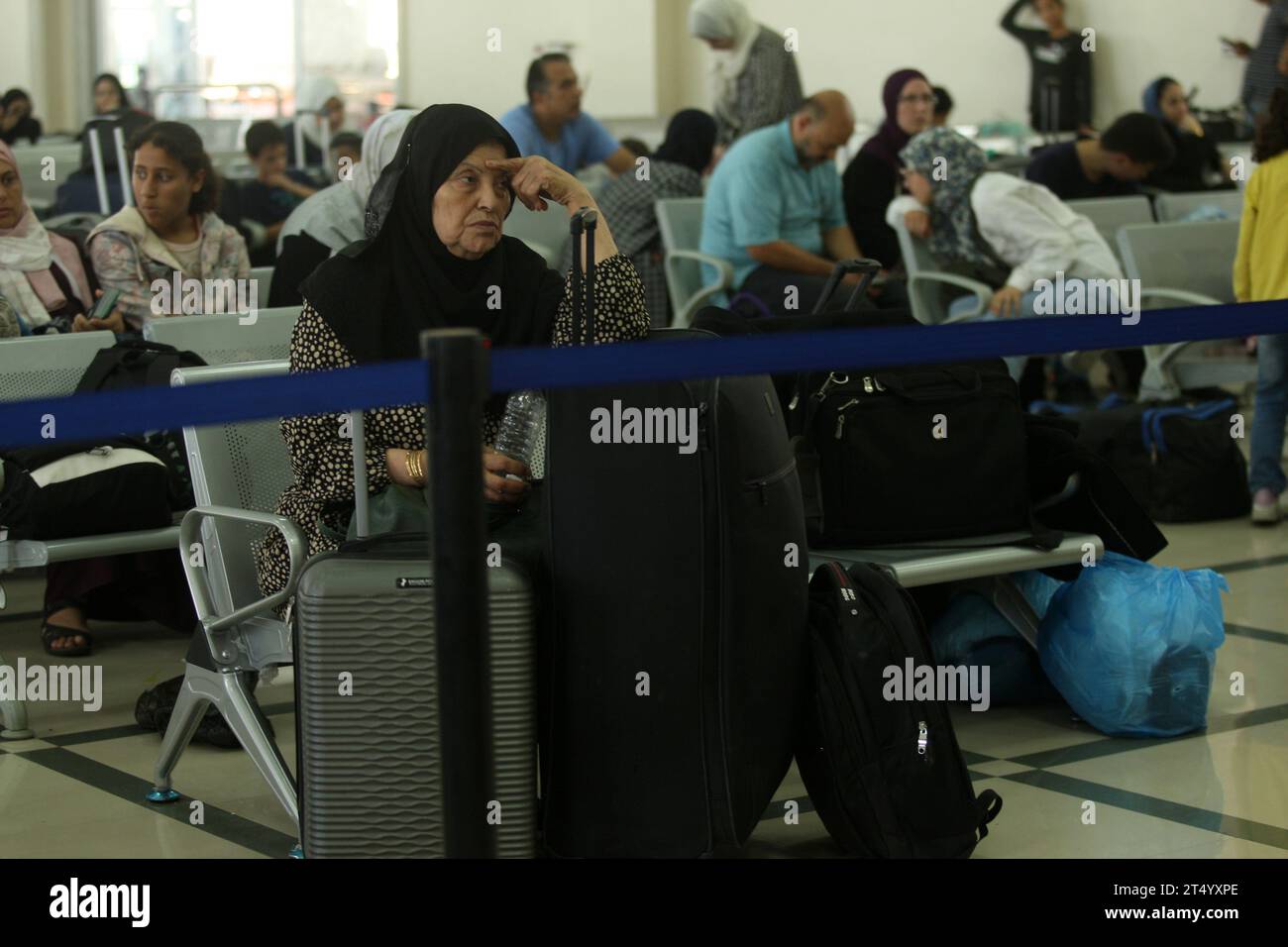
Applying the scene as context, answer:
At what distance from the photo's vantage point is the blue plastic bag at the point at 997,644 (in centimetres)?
340

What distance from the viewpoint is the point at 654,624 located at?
234 centimetres

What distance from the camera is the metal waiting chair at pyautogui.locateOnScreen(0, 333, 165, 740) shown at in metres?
3.52

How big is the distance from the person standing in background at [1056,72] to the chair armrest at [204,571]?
36.4ft

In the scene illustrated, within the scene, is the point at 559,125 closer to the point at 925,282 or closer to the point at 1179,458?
the point at 925,282

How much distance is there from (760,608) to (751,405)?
28cm

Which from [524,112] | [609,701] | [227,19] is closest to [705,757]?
[609,701]

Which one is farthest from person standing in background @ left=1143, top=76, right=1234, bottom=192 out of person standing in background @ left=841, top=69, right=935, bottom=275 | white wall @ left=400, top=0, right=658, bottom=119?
white wall @ left=400, top=0, right=658, bottom=119

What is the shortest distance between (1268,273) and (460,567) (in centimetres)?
397

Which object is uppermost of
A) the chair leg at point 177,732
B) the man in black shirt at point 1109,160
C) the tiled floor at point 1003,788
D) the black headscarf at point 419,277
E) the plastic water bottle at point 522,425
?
the man in black shirt at point 1109,160

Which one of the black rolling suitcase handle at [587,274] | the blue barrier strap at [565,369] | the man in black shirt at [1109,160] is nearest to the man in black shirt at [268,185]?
the man in black shirt at [1109,160]

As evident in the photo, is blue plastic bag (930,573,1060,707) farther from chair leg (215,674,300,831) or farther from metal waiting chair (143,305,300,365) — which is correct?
metal waiting chair (143,305,300,365)

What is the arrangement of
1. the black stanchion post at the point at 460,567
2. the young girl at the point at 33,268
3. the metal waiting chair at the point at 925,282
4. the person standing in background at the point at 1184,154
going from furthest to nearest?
the person standing in background at the point at 1184,154, the metal waiting chair at the point at 925,282, the young girl at the point at 33,268, the black stanchion post at the point at 460,567

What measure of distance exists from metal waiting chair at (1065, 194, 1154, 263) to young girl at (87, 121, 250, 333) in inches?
125

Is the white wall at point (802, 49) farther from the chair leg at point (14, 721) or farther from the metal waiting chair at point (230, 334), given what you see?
the chair leg at point (14, 721)
